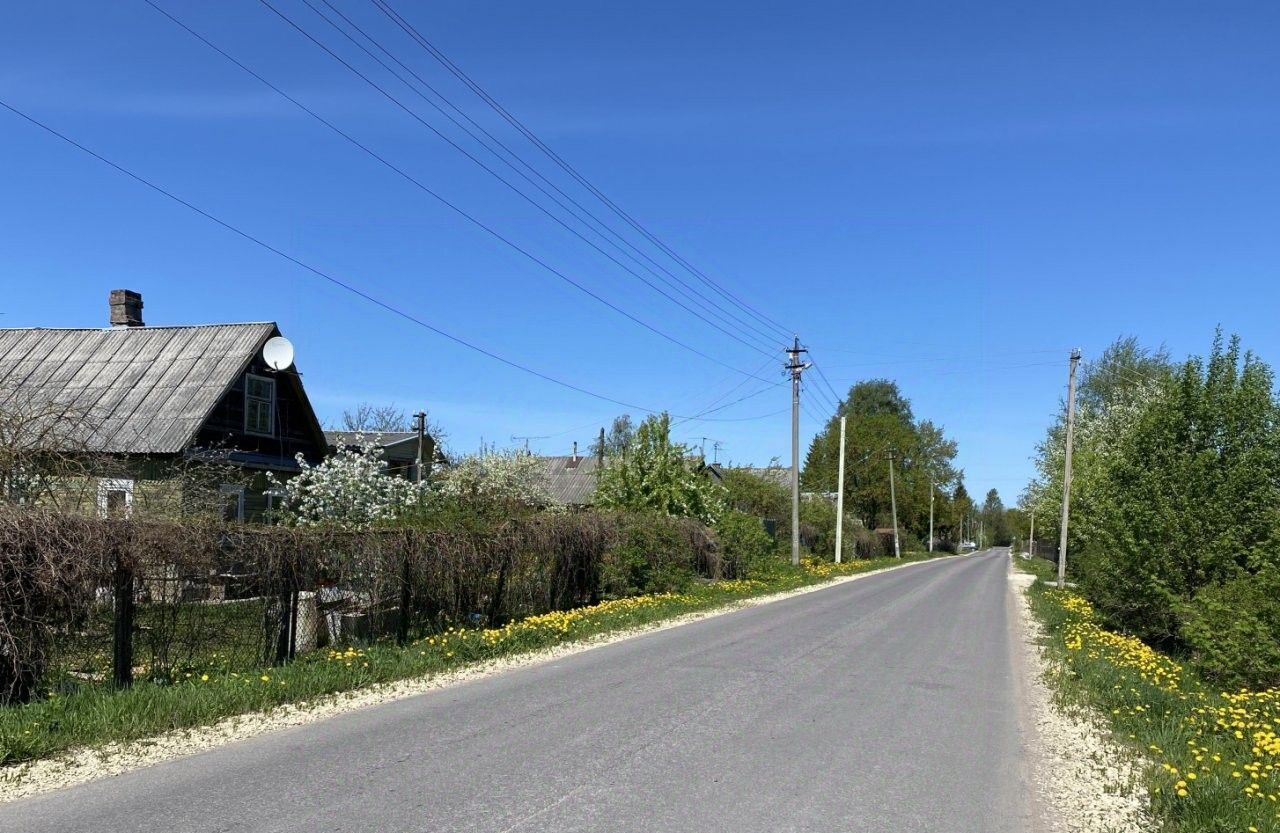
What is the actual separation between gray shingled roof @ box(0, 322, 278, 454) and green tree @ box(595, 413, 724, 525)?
1079 centimetres

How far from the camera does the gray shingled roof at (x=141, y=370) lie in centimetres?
2194

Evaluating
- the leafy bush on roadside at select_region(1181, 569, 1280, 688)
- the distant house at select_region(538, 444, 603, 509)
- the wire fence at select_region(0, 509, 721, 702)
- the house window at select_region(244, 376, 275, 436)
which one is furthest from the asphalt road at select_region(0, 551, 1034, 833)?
the distant house at select_region(538, 444, 603, 509)

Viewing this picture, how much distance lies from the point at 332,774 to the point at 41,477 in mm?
5953

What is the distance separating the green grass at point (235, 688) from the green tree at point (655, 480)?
12.1 meters

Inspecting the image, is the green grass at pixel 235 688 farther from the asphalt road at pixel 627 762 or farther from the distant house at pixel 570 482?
the distant house at pixel 570 482

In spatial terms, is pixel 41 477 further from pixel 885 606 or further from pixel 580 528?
pixel 885 606

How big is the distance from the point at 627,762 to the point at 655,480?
71.6ft

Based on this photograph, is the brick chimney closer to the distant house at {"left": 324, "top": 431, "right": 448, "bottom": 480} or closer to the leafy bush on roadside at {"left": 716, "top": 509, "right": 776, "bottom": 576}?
the distant house at {"left": 324, "top": 431, "right": 448, "bottom": 480}

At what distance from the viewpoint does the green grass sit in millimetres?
7504

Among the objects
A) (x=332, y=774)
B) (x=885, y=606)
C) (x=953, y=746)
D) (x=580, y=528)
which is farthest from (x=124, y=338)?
(x=953, y=746)

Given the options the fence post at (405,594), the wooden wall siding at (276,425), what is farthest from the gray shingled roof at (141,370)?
the fence post at (405,594)

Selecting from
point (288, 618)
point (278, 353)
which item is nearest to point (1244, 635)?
point (288, 618)

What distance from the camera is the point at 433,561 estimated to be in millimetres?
13945

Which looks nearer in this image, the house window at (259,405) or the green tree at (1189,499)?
the green tree at (1189,499)
